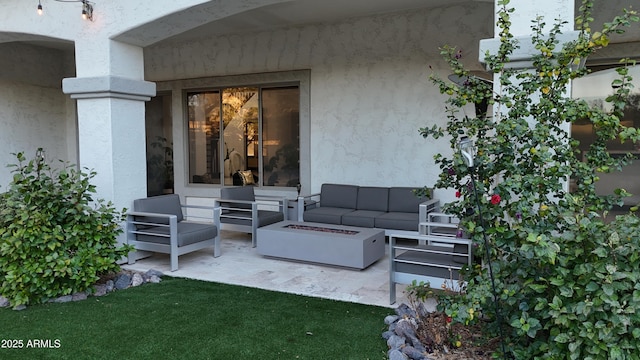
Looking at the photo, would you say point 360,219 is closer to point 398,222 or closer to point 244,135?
point 398,222

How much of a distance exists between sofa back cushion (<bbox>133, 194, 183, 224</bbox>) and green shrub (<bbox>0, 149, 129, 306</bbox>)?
2.75ft

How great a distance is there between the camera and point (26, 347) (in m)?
3.11

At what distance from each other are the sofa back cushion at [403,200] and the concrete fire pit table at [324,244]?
4.36ft

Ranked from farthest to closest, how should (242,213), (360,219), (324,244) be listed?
1. (242,213)
2. (360,219)
3. (324,244)

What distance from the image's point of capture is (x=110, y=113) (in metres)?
5.20

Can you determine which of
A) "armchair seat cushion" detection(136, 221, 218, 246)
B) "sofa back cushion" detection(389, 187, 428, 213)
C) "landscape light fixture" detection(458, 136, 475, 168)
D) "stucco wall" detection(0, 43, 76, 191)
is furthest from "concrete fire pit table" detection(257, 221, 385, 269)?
"stucco wall" detection(0, 43, 76, 191)

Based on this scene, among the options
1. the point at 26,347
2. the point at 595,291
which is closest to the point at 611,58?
the point at 595,291

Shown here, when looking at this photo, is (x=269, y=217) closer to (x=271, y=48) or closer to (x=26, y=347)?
(x=271, y=48)

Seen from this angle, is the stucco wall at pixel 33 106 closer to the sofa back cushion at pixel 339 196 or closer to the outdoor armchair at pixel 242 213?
the outdoor armchair at pixel 242 213

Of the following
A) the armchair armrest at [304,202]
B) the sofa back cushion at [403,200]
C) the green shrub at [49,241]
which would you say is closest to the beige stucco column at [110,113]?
the green shrub at [49,241]

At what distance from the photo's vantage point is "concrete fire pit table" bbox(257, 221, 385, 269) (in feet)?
16.1

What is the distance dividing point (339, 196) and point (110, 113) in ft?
Answer: 11.6

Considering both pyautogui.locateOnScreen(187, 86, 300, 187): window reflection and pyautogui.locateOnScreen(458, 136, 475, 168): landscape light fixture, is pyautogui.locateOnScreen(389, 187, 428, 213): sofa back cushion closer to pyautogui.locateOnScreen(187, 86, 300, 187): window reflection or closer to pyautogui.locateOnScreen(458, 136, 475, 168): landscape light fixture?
pyautogui.locateOnScreen(187, 86, 300, 187): window reflection

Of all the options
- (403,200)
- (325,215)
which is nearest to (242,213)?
(325,215)
